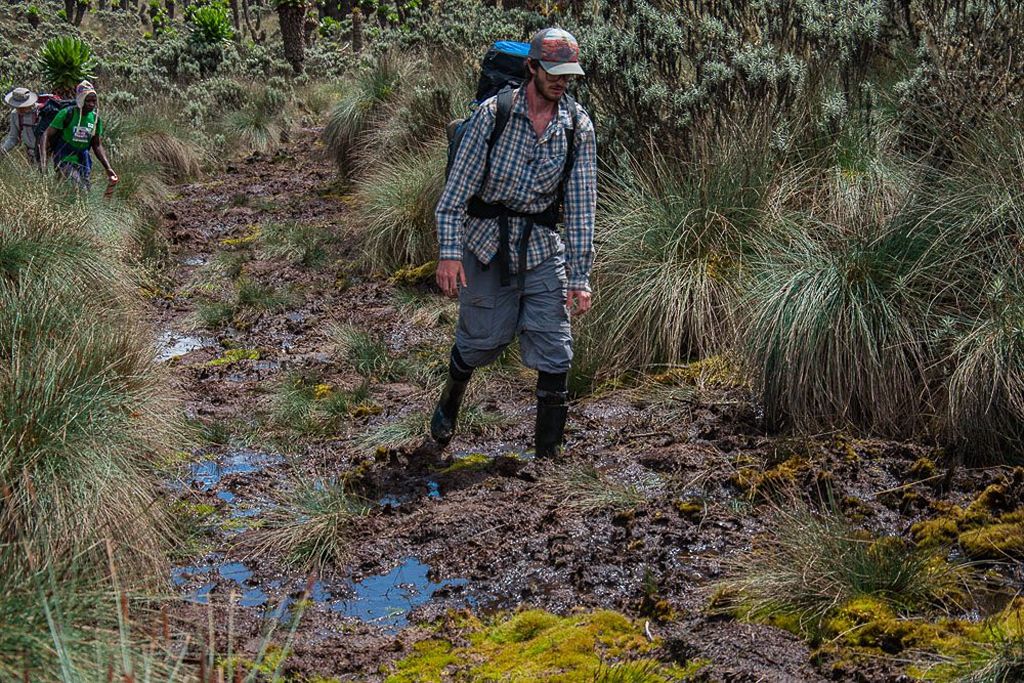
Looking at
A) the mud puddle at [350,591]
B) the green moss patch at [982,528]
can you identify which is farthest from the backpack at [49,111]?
the green moss patch at [982,528]

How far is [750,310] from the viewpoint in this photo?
6.98 meters

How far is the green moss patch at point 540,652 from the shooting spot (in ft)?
13.8

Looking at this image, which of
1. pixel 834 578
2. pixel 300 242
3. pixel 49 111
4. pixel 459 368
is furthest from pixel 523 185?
pixel 49 111

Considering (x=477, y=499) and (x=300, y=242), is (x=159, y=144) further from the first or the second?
(x=477, y=499)

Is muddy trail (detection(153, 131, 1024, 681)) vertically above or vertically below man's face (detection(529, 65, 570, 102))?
below

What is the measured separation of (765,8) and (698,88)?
1.45 meters

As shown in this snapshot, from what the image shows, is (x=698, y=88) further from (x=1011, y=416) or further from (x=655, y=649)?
(x=655, y=649)

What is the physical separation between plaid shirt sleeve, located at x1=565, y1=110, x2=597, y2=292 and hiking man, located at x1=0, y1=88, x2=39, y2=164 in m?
7.74

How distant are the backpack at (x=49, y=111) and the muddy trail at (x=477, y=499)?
429 centimetres

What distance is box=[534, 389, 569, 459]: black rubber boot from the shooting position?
6.38 metres

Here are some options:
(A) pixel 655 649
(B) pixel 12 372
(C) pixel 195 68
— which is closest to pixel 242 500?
(B) pixel 12 372

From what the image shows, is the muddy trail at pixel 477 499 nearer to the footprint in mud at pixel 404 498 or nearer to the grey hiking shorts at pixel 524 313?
the footprint in mud at pixel 404 498

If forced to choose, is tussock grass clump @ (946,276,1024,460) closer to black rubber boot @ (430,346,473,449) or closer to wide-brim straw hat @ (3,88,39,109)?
black rubber boot @ (430,346,473,449)

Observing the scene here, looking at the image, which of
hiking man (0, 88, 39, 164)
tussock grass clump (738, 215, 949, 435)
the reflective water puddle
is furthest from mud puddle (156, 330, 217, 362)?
tussock grass clump (738, 215, 949, 435)
